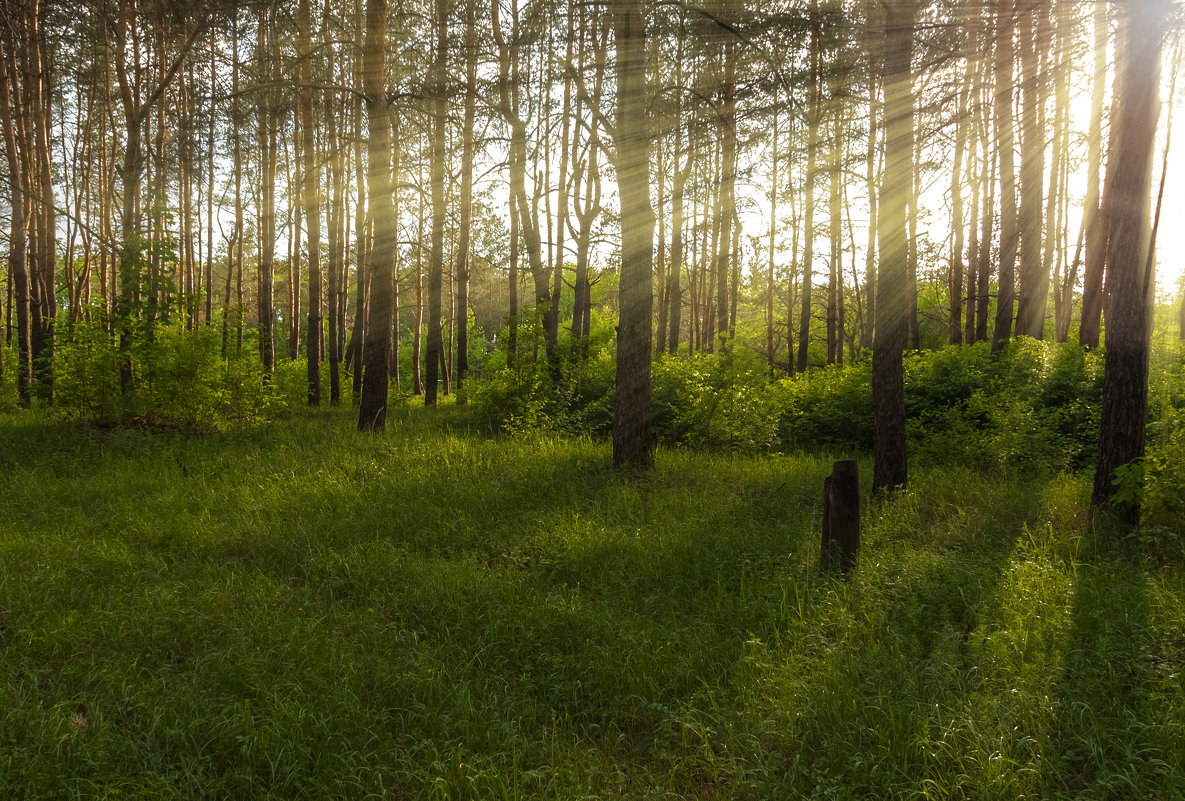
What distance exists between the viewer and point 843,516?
16.1ft

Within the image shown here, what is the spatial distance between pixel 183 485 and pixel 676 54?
375 inches

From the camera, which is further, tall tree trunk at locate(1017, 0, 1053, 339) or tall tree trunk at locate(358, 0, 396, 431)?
tall tree trunk at locate(1017, 0, 1053, 339)

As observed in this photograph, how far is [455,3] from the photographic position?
13.3 m

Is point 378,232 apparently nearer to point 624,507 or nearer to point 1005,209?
point 624,507

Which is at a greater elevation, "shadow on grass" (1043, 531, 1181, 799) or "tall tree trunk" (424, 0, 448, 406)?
"tall tree trunk" (424, 0, 448, 406)

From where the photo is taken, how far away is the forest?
300 cm

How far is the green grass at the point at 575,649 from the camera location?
9.27 feet

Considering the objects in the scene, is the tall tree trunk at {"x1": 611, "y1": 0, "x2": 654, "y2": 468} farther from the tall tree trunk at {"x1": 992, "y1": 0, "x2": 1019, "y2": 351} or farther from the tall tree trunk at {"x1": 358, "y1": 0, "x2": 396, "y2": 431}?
the tall tree trunk at {"x1": 992, "y1": 0, "x2": 1019, "y2": 351}

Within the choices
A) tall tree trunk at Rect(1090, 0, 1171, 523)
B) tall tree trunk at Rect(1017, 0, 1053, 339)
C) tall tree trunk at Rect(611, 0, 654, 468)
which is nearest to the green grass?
tall tree trunk at Rect(1090, 0, 1171, 523)

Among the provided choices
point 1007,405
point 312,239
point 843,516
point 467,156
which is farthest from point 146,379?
point 1007,405

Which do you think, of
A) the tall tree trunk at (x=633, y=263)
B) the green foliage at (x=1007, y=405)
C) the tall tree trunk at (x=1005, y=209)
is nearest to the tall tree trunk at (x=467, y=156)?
the tall tree trunk at (x=633, y=263)

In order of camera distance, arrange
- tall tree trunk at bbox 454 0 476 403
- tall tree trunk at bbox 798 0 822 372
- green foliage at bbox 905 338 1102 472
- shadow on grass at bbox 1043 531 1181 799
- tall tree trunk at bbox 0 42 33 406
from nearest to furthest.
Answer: shadow on grass at bbox 1043 531 1181 799 < tall tree trunk at bbox 798 0 822 372 < green foliage at bbox 905 338 1102 472 < tall tree trunk at bbox 454 0 476 403 < tall tree trunk at bbox 0 42 33 406

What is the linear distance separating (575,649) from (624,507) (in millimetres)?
2809

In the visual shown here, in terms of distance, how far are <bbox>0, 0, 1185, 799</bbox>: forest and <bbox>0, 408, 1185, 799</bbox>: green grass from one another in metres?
0.03
